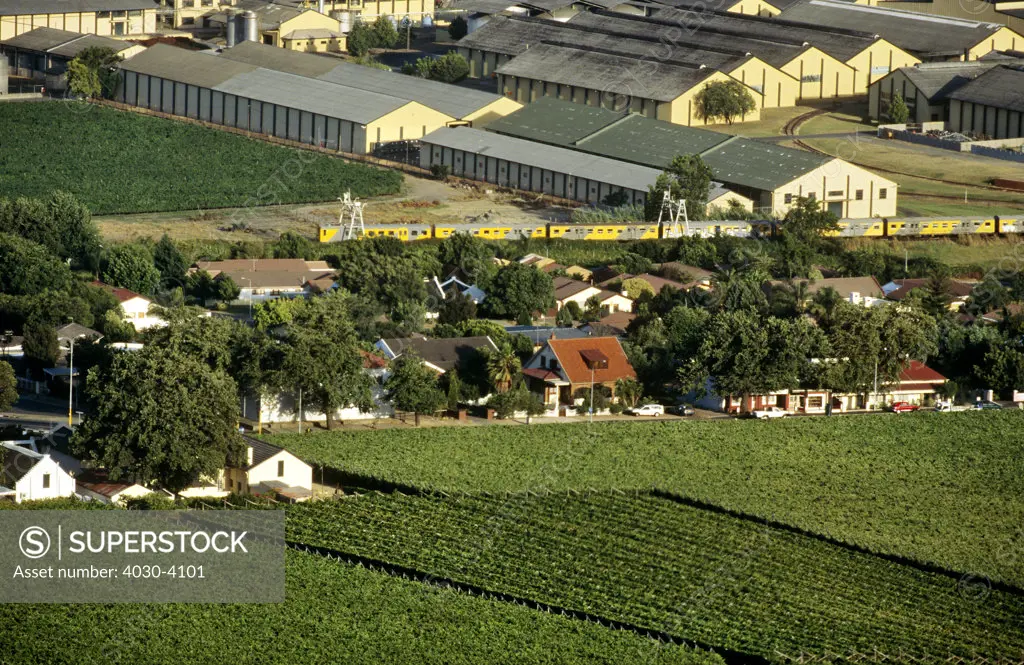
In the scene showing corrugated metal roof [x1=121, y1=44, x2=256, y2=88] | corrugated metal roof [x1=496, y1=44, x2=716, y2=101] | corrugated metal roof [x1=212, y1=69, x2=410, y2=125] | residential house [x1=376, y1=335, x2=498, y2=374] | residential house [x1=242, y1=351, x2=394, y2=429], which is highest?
corrugated metal roof [x1=496, y1=44, x2=716, y2=101]

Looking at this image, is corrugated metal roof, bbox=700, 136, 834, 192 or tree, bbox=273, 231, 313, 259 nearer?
tree, bbox=273, 231, 313, 259

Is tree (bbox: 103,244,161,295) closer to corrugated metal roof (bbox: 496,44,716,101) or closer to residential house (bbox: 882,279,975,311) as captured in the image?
residential house (bbox: 882,279,975,311)

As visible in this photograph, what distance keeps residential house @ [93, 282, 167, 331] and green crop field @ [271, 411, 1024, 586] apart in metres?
11.8

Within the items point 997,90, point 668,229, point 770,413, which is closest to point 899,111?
point 997,90

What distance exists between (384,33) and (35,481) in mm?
71087

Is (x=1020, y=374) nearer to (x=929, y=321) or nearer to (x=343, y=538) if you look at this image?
(x=929, y=321)

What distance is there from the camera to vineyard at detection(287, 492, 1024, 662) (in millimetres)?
42344

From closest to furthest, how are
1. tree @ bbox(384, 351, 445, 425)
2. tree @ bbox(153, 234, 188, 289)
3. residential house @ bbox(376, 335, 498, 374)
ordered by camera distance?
tree @ bbox(384, 351, 445, 425) → residential house @ bbox(376, 335, 498, 374) → tree @ bbox(153, 234, 188, 289)

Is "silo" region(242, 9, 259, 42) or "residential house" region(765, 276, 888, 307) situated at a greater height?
"silo" region(242, 9, 259, 42)

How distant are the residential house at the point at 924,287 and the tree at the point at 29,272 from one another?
24.9 m

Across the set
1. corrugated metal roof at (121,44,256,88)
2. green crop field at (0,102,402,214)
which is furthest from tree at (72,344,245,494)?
corrugated metal roof at (121,44,256,88)

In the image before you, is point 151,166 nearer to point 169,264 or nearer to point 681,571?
point 169,264

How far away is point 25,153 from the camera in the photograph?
89.9m

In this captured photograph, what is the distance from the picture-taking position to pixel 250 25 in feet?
364
